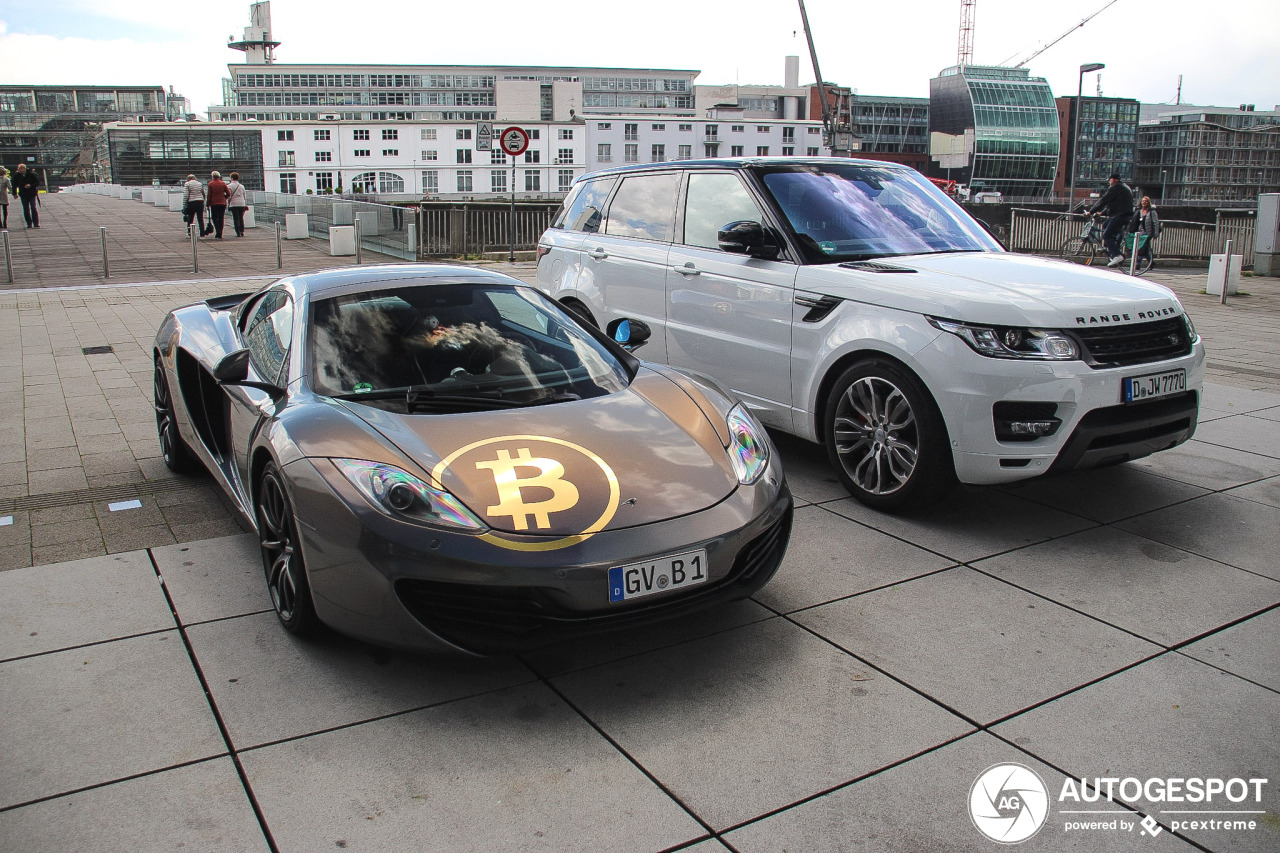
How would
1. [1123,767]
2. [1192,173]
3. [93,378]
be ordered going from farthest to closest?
[1192,173], [93,378], [1123,767]

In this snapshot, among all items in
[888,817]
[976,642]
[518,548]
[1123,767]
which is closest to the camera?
[888,817]

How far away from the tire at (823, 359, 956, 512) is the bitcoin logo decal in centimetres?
193

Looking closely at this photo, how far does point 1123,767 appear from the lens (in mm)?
2795

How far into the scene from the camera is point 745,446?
149 inches

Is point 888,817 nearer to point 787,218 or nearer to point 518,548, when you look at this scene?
point 518,548

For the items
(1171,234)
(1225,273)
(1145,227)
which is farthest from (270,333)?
(1171,234)

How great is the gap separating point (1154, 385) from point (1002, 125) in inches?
5249

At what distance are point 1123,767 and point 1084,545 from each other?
6.48 ft

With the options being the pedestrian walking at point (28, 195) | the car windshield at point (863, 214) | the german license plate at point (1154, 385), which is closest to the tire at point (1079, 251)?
the car windshield at point (863, 214)

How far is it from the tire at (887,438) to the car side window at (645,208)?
1903mm

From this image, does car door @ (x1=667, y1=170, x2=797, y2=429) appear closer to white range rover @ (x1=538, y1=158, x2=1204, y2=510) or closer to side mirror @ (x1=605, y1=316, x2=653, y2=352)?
white range rover @ (x1=538, y1=158, x2=1204, y2=510)

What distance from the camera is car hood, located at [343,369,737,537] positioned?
317 centimetres

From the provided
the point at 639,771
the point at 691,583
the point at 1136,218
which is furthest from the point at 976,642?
the point at 1136,218

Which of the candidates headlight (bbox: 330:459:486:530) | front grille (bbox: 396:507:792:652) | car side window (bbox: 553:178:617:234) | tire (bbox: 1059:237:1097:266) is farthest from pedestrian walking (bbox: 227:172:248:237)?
front grille (bbox: 396:507:792:652)
